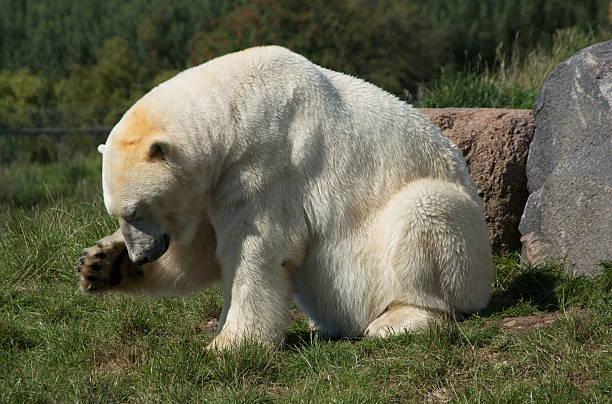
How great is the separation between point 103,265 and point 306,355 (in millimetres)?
1294

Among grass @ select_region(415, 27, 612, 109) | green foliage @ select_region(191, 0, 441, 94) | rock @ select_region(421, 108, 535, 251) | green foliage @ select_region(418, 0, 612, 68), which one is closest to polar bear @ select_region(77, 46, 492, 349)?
rock @ select_region(421, 108, 535, 251)

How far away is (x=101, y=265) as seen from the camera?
4812 mm

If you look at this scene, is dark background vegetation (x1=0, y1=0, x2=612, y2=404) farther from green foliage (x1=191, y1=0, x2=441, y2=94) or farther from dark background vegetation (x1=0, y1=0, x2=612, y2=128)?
dark background vegetation (x1=0, y1=0, x2=612, y2=128)

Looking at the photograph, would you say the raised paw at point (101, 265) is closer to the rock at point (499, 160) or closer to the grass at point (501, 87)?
the rock at point (499, 160)

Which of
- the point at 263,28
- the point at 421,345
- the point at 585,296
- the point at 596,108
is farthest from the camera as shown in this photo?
the point at 263,28

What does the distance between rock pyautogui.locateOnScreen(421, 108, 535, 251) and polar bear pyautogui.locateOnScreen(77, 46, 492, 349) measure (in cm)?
125

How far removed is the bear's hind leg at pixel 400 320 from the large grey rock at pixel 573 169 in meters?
1.24

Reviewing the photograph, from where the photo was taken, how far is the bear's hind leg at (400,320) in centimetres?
460

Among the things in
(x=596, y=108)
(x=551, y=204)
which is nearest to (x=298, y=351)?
(x=551, y=204)

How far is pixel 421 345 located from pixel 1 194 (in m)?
7.81

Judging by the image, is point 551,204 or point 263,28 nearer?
point 551,204

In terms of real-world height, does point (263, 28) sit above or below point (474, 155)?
below

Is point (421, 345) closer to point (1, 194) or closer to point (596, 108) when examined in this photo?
point (596, 108)

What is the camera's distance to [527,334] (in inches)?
171
